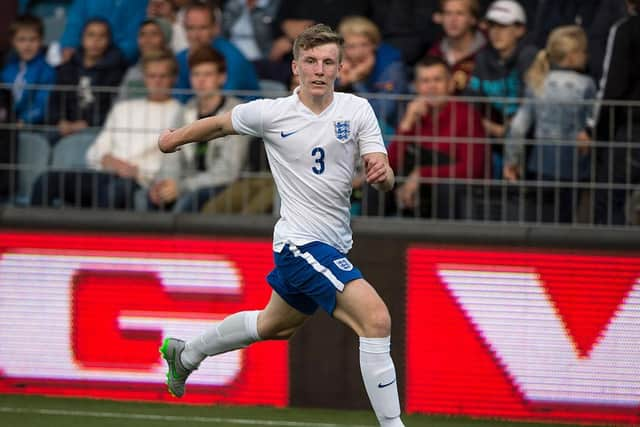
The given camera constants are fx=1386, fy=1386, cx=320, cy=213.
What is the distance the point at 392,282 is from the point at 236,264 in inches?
42.5

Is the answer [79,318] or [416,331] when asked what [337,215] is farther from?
[79,318]

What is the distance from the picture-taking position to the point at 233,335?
7852 mm

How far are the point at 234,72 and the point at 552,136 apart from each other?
3.07m

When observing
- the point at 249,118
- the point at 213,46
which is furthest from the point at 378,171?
the point at 213,46

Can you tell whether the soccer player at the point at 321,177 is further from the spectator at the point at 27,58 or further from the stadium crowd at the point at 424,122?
the spectator at the point at 27,58

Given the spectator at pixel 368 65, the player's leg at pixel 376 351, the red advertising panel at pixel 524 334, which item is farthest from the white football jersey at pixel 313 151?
the spectator at pixel 368 65

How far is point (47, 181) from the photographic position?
989cm

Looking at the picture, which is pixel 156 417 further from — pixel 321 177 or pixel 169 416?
pixel 321 177

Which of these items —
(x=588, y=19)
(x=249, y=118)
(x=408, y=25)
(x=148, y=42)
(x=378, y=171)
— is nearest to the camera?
(x=378, y=171)

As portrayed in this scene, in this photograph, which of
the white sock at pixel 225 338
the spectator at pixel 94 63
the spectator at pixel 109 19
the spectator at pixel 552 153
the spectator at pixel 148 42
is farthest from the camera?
the spectator at pixel 109 19

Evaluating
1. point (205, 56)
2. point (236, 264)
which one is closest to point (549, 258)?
point (236, 264)

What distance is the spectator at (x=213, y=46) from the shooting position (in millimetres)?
11148

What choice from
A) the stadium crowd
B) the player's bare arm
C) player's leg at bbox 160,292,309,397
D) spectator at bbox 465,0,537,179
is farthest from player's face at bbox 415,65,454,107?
the player's bare arm

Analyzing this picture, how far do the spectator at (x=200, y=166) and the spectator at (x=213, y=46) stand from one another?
1.19 metres
